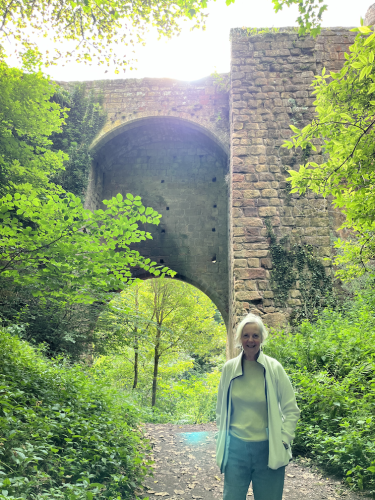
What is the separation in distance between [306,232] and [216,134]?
151 inches

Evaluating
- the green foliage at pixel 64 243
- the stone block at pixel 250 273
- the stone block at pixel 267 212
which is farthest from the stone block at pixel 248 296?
the green foliage at pixel 64 243

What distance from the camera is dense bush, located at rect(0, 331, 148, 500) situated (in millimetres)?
2092

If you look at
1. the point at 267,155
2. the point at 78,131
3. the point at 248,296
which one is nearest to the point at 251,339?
the point at 248,296

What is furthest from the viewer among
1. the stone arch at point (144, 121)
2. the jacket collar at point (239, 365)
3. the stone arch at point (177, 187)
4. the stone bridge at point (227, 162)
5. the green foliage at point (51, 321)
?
the stone arch at point (177, 187)

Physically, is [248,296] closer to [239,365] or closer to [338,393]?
[338,393]

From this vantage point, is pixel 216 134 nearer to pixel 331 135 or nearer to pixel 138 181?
pixel 138 181

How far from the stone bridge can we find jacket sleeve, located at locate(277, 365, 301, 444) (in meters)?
4.09

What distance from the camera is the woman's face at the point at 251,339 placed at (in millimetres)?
1980

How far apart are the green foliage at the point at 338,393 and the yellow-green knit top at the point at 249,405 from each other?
1300mm

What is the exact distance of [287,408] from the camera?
1.87 m

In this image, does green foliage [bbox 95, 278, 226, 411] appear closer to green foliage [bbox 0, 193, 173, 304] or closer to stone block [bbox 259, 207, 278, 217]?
stone block [bbox 259, 207, 278, 217]

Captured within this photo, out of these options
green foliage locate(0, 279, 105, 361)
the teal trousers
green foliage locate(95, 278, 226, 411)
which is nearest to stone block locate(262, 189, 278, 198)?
green foliage locate(0, 279, 105, 361)

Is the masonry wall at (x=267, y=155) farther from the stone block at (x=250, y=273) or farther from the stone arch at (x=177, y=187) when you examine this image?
the stone arch at (x=177, y=187)

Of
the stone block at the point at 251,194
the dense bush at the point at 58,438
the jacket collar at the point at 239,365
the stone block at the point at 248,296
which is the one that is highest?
the stone block at the point at 251,194
